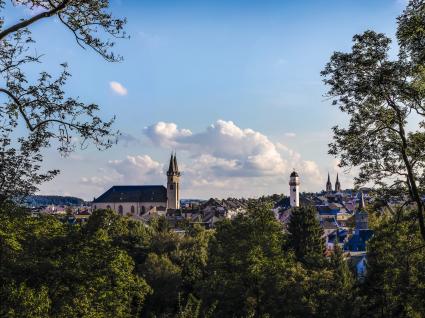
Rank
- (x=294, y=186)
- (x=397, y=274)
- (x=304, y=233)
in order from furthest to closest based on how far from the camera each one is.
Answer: (x=294, y=186) < (x=304, y=233) < (x=397, y=274)

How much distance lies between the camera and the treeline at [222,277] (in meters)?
20.1

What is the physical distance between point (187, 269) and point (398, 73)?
130ft

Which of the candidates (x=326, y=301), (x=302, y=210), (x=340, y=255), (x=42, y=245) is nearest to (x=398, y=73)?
(x=42, y=245)

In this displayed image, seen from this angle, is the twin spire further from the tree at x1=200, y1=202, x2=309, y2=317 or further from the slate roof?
the tree at x1=200, y1=202, x2=309, y2=317

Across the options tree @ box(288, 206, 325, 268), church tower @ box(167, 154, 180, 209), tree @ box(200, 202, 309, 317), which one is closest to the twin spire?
church tower @ box(167, 154, 180, 209)

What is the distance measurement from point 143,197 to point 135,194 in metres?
3.22

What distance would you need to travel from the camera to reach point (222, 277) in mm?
31844

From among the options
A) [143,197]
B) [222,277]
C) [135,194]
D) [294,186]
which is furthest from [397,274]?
[135,194]

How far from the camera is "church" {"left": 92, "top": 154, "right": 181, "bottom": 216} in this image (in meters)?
172

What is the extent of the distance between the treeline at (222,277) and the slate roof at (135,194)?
130 m

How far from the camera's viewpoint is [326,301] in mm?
32125

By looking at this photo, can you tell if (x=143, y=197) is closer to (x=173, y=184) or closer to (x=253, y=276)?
(x=173, y=184)

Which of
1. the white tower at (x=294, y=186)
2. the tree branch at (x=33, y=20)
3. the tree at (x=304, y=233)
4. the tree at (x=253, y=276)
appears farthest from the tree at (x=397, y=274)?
the white tower at (x=294, y=186)

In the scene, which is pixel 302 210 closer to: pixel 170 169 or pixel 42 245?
pixel 42 245
